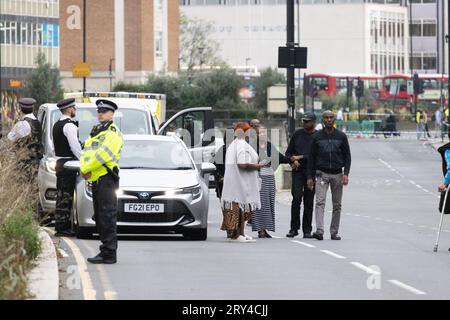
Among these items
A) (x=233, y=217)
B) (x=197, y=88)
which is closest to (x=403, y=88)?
(x=197, y=88)

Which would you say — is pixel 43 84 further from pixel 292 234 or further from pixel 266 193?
pixel 266 193

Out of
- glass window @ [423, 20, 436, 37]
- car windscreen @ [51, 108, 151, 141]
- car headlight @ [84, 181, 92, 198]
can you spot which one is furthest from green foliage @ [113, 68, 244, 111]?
car headlight @ [84, 181, 92, 198]

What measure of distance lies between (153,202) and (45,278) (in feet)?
22.4

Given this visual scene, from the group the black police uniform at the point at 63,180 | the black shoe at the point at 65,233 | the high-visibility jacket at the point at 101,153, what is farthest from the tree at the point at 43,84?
the high-visibility jacket at the point at 101,153

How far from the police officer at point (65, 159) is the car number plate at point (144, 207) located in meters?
1.11

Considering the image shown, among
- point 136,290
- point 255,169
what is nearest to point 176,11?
point 255,169

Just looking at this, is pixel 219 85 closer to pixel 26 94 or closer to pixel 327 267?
pixel 26 94

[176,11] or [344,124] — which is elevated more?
[176,11]

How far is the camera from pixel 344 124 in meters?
97.0

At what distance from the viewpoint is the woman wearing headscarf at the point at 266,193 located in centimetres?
2364

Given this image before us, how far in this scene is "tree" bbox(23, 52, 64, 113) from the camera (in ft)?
297

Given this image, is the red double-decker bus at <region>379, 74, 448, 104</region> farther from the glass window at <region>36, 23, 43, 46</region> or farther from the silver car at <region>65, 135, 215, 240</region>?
the silver car at <region>65, 135, 215, 240</region>

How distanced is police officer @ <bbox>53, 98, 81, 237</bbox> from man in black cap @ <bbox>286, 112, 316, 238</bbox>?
3.51m
